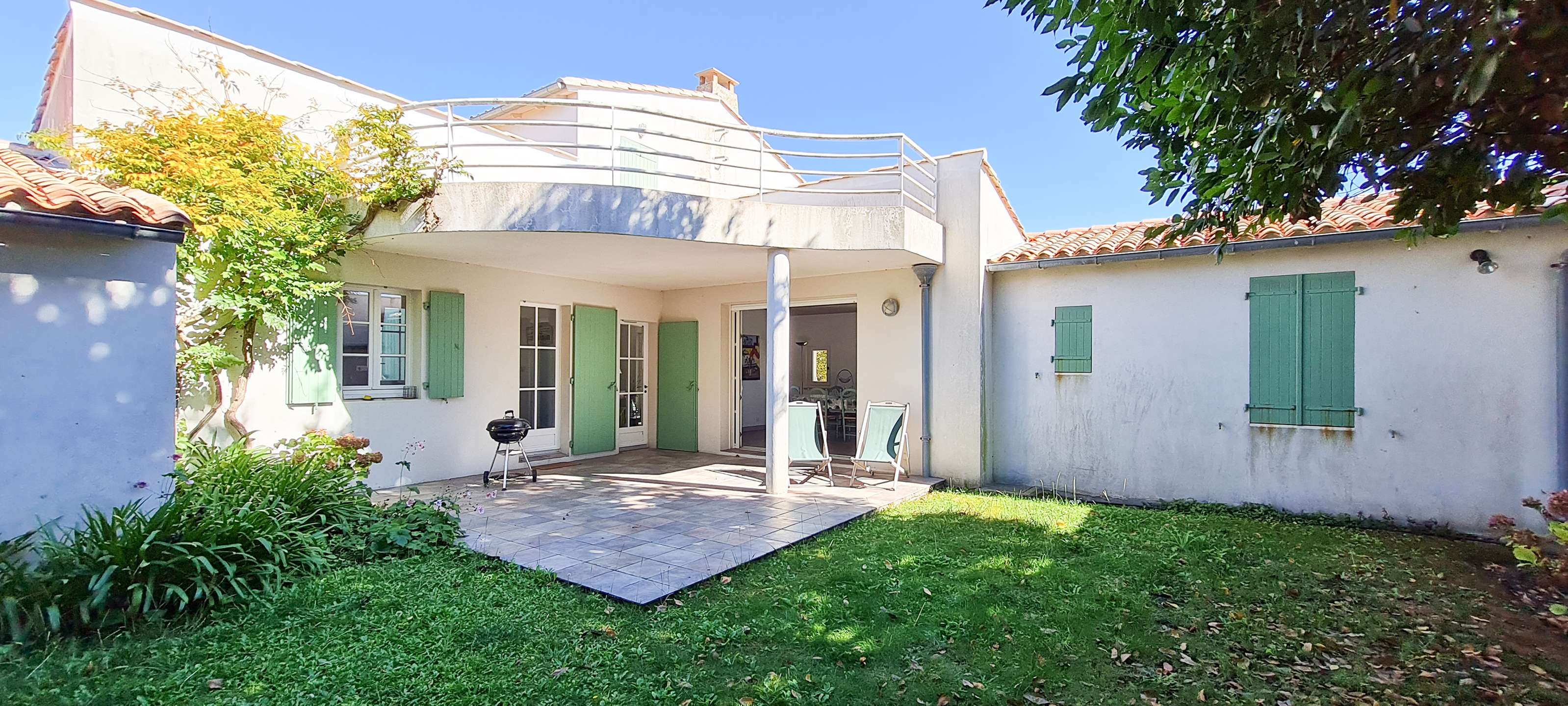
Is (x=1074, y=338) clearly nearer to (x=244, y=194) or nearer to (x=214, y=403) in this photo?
(x=244, y=194)

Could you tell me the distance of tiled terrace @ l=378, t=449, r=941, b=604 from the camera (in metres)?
4.54

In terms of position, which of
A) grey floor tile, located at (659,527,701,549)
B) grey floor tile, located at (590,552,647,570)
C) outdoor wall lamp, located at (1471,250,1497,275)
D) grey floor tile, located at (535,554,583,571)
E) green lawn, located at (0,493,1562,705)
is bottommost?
green lawn, located at (0,493,1562,705)

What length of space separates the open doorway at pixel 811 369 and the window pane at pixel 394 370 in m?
4.31

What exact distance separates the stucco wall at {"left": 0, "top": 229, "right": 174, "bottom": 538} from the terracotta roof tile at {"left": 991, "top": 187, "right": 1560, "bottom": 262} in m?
6.55

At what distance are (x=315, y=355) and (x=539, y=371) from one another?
268cm

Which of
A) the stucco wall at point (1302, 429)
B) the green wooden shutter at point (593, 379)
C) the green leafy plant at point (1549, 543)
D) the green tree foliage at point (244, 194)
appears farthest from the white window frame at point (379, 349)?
the green leafy plant at point (1549, 543)

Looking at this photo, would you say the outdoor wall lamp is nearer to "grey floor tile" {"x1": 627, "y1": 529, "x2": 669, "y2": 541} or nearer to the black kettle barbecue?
"grey floor tile" {"x1": 627, "y1": 529, "x2": 669, "y2": 541}

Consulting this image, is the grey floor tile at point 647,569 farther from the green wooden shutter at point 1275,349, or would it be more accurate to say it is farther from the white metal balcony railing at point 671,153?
the green wooden shutter at point 1275,349

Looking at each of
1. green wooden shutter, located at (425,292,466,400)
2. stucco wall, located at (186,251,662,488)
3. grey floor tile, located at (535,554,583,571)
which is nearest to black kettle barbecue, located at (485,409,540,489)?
stucco wall, located at (186,251,662,488)

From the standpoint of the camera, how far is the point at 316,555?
4309mm

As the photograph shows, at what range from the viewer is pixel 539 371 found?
884cm

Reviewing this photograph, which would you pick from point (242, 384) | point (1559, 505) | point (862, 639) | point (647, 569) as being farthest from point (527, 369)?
point (1559, 505)

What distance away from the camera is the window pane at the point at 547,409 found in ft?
29.2

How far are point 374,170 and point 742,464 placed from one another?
17.3 ft
